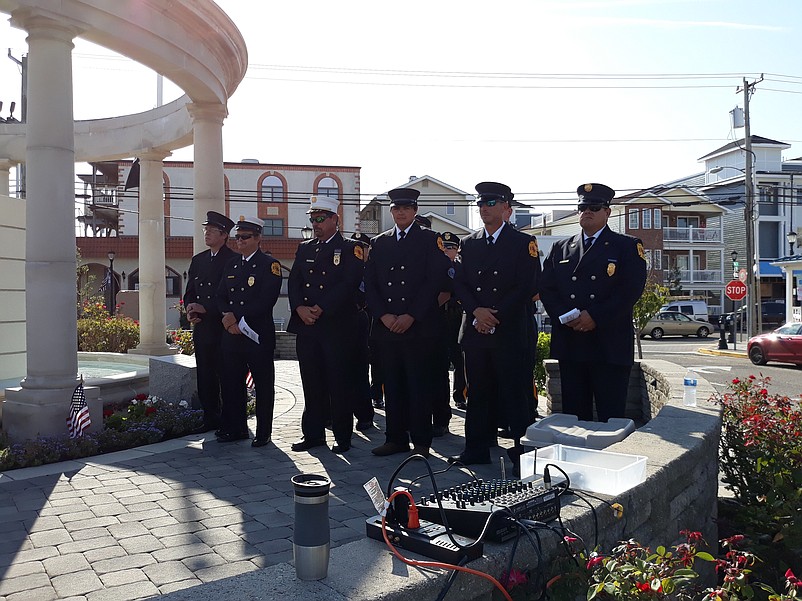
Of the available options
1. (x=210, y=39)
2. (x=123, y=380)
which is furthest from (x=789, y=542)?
(x=210, y=39)

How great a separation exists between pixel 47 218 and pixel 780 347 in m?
20.8

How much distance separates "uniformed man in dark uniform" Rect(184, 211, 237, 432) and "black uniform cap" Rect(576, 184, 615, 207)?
3664mm

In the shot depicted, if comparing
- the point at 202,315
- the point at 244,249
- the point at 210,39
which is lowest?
the point at 202,315

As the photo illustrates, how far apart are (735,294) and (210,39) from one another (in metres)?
24.3

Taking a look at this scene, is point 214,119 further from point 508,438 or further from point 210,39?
point 508,438

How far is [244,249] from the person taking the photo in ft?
23.4

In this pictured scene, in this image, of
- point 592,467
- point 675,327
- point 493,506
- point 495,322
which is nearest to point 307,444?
point 495,322

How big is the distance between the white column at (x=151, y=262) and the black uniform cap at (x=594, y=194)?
9756 mm

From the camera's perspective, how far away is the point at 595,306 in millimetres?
5664

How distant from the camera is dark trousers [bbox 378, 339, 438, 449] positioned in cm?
605

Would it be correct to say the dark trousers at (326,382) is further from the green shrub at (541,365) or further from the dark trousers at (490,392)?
the green shrub at (541,365)

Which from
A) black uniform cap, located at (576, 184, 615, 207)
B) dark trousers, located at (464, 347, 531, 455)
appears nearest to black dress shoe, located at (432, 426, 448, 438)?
dark trousers, located at (464, 347, 531, 455)

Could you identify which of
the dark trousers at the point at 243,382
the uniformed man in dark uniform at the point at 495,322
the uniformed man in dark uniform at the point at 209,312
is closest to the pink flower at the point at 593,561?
the uniformed man in dark uniform at the point at 495,322

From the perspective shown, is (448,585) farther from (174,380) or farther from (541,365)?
(541,365)
